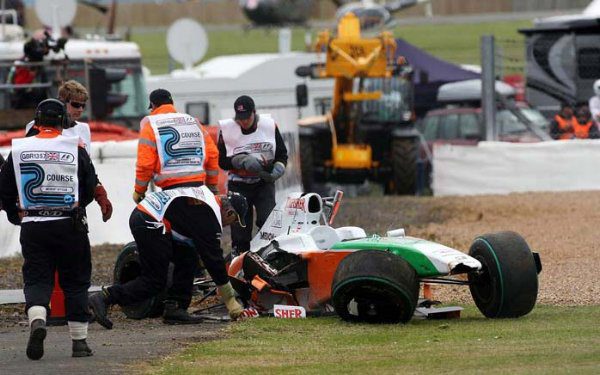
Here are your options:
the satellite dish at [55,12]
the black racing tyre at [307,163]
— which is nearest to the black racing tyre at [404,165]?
the black racing tyre at [307,163]

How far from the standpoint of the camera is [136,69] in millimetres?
25156

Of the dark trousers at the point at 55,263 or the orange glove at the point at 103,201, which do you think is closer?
the dark trousers at the point at 55,263

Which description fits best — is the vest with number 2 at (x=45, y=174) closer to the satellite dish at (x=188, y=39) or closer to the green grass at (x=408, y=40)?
the satellite dish at (x=188, y=39)

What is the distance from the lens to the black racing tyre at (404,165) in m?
25.2

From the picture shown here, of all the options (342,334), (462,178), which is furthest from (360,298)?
(462,178)

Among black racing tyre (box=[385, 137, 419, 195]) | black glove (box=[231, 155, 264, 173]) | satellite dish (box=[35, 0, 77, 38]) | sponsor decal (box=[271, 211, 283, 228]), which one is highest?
satellite dish (box=[35, 0, 77, 38])

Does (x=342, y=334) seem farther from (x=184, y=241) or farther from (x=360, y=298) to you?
(x=184, y=241)

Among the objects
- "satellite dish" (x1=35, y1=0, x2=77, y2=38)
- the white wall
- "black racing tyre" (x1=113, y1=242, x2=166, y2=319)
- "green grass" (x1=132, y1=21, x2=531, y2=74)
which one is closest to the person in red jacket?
"black racing tyre" (x1=113, y1=242, x2=166, y2=319)

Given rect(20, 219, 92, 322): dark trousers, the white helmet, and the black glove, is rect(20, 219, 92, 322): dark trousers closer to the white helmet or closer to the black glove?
the black glove

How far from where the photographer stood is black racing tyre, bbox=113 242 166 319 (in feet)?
39.1

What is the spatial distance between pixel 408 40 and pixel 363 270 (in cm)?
5465

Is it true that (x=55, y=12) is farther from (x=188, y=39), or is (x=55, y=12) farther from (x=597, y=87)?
(x=597, y=87)

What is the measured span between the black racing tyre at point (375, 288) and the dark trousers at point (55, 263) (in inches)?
71.2

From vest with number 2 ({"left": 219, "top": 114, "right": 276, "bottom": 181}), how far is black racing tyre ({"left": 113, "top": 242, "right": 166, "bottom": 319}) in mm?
1925
